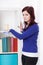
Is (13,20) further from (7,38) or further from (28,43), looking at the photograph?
(28,43)

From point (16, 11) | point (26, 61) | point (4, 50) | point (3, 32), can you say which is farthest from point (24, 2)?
point (26, 61)

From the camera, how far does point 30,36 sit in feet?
6.41

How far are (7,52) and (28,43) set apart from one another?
0.75 m

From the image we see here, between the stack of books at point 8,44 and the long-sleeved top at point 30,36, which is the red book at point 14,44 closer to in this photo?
the stack of books at point 8,44

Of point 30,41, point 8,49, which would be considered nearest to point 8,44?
point 8,49

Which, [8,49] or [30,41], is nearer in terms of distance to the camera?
[30,41]

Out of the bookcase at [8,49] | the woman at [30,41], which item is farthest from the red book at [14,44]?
the woman at [30,41]

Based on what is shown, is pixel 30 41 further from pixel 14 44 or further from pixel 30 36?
pixel 14 44

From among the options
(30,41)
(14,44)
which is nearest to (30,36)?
(30,41)

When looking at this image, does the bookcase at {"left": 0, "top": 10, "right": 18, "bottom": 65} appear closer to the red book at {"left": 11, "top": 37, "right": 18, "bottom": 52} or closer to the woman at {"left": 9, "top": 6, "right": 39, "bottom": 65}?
the red book at {"left": 11, "top": 37, "right": 18, "bottom": 52}

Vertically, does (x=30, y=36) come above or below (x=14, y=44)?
above

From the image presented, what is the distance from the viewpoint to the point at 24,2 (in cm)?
281

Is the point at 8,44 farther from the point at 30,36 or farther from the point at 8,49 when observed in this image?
the point at 30,36

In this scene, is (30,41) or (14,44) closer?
(30,41)
